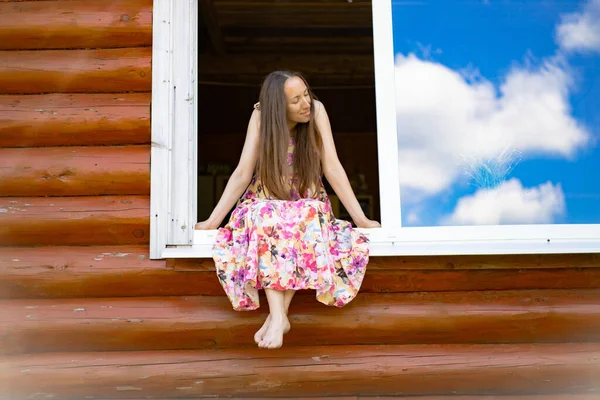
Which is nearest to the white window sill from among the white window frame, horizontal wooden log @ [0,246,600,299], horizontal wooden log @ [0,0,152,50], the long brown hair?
the white window frame

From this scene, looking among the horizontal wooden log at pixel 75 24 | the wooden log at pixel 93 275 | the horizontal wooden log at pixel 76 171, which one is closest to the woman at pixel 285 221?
the wooden log at pixel 93 275

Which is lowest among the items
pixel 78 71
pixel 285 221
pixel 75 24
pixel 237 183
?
pixel 285 221

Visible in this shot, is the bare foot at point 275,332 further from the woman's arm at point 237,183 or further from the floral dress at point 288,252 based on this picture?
the woman's arm at point 237,183

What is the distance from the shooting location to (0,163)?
10.1 ft

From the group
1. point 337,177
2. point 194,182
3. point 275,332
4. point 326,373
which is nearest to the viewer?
point 275,332

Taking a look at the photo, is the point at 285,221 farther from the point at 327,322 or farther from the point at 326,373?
the point at 326,373

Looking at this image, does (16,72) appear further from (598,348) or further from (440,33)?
(598,348)

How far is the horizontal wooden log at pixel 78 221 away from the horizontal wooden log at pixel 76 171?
5 cm

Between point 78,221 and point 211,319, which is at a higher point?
point 78,221

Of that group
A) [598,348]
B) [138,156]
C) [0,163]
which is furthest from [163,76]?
[598,348]

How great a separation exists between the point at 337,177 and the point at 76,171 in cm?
127

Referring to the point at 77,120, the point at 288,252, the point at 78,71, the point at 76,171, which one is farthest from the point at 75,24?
the point at 288,252

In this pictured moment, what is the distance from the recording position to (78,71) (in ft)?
10.3

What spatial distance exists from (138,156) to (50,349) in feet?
3.28
